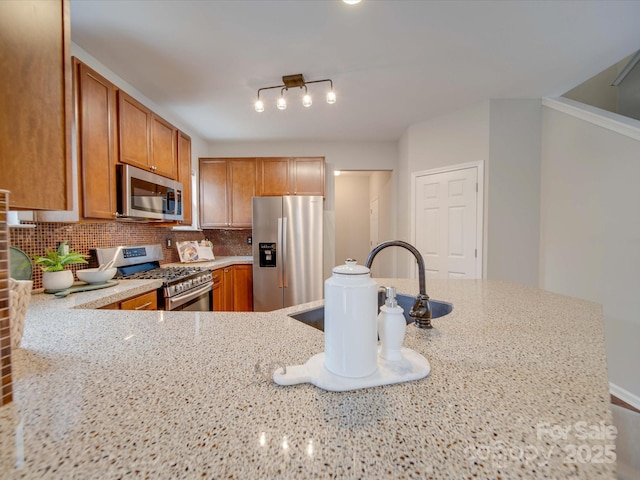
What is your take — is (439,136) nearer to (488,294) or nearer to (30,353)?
(488,294)

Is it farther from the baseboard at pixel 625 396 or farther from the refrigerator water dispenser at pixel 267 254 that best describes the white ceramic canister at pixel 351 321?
the refrigerator water dispenser at pixel 267 254

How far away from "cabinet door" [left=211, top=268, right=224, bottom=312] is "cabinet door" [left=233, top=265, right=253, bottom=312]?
0.30 meters

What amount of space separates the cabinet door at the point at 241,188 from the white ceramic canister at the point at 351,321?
340 centimetres

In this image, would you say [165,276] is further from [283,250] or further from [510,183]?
[510,183]

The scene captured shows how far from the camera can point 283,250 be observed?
3432mm

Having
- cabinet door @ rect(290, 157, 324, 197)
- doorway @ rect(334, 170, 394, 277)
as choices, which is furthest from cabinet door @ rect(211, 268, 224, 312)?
doorway @ rect(334, 170, 394, 277)

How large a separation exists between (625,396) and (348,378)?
9.37ft

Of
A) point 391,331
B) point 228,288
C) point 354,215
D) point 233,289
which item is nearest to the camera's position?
point 391,331

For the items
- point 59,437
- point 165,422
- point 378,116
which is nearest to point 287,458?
point 165,422

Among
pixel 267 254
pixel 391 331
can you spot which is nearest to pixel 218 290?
pixel 267 254

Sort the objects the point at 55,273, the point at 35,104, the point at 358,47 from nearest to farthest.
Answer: the point at 35,104, the point at 55,273, the point at 358,47

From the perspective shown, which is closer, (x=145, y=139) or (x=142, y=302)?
(x=142, y=302)

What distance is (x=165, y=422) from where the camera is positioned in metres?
0.45

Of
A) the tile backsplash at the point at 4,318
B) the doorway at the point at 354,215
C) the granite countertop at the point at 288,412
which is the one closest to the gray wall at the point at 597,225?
the granite countertop at the point at 288,412
